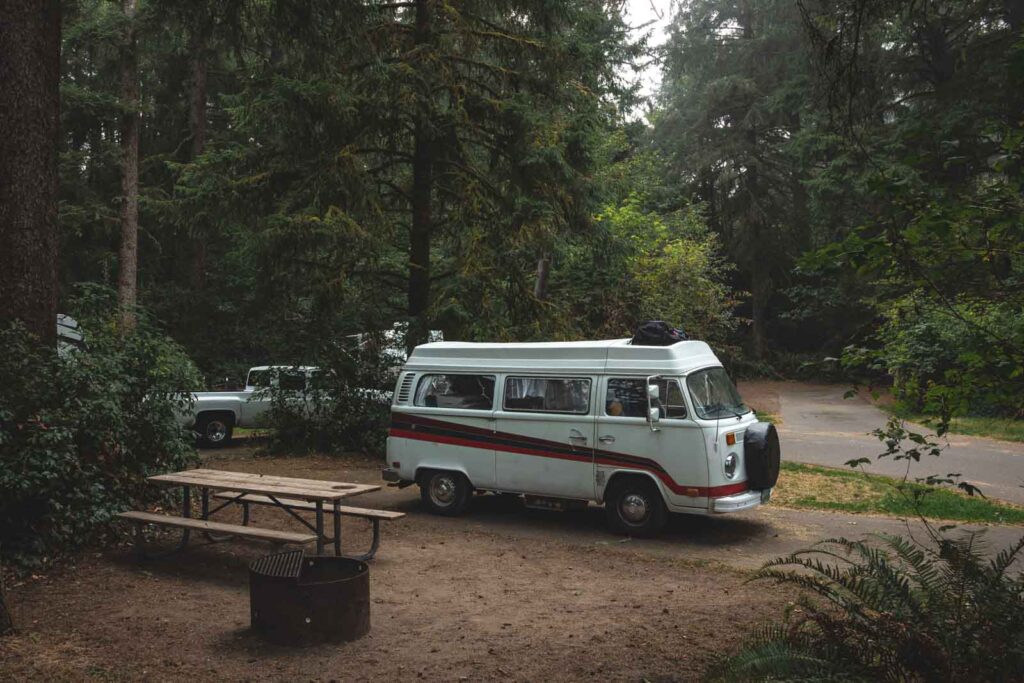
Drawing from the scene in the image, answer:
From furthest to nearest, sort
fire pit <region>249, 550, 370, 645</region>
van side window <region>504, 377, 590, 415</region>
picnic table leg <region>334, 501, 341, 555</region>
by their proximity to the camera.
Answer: van side window <region>504, 377, 590, 415</region> → picnic table leg <region>334, 501, 341, 555</region> → fire pit <region>249, 550, 370, 645</region>

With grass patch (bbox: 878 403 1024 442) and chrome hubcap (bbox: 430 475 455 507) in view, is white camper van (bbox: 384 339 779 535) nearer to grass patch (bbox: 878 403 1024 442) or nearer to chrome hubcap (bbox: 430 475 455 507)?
chrome hubcap (bbox: 430 475 455 507)

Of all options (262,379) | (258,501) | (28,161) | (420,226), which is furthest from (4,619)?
(420,226)

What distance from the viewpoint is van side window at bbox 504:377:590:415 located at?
35.1 ft

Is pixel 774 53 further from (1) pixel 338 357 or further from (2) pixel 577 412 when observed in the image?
(2) pixel 577 412

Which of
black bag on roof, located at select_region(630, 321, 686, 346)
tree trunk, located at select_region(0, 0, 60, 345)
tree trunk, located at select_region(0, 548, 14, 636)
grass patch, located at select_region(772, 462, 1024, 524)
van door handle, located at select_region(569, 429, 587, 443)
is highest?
tree trunk, located at select_region(0, 0, 60, 345)

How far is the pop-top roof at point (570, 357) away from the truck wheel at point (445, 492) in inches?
57.0

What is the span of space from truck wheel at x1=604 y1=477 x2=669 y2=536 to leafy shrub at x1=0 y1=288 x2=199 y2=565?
5253 millimetres

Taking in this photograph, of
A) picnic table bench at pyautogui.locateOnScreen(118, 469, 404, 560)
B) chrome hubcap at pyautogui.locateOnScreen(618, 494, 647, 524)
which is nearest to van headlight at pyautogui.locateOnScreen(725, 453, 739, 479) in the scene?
chrome hubcap at pyautogui.locateOnScreen(618, 494, 647, 524)

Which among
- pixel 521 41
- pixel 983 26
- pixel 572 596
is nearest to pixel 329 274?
pixel 521 41

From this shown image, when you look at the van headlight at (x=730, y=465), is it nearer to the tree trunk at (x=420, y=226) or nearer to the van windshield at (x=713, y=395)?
the van windshield at (x=713, y=395)

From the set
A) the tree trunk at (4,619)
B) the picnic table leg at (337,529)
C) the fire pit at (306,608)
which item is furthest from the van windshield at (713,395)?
the tree trunk at (4,619)

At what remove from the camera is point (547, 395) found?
35.8 ft

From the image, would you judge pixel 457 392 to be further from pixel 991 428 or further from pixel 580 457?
pixel 991 428

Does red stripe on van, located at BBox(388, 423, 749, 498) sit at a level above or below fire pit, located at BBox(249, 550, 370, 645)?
above
